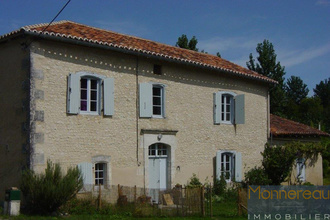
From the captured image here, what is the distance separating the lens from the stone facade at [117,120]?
40.3ft

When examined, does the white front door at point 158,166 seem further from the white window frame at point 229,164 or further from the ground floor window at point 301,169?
the ground floor window at point 301,169

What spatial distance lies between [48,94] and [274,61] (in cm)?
2504

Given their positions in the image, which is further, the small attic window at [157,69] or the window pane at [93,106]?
the small attic window at [157,69]

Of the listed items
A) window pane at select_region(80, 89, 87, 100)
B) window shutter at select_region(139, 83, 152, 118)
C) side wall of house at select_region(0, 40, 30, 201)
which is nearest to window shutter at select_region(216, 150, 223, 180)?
window shutter at select_region(139, 83, 152, 118)

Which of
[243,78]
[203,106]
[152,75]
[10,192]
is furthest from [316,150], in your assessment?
[10,192]

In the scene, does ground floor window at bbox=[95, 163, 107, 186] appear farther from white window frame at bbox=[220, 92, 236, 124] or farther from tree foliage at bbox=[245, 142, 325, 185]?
tree foliage at bbox=[245, 142, 325, 185]

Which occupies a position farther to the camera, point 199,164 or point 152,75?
point 199,164

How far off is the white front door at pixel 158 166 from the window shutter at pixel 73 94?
358 cm

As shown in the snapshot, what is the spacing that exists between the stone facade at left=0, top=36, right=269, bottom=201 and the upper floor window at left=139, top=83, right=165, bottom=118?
18 cm

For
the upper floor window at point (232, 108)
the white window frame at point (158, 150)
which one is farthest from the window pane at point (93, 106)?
the upper floor window at point (232, 108)

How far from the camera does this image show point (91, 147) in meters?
13.3

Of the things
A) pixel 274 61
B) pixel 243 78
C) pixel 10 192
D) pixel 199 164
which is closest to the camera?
pixel 10 192

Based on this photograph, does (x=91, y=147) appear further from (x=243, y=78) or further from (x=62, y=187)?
(x=243, y=78)

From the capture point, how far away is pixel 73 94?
1288 centimetres
